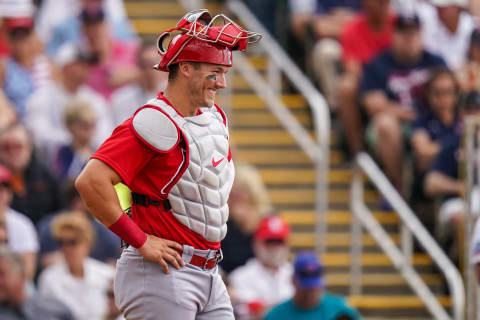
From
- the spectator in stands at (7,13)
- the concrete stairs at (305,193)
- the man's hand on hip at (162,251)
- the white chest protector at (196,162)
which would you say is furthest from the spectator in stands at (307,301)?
the spectator in stands at (7,13)

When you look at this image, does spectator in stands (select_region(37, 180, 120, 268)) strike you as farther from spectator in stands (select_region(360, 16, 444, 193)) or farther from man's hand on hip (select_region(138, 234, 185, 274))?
man's hand on hip (select_region(138, 234, 185, 274))

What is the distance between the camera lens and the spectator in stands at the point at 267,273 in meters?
9.00

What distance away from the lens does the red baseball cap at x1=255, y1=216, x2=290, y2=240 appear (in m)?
9.02

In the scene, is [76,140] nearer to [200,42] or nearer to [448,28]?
[448,28]

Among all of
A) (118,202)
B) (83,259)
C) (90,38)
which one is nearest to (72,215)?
(83,259)

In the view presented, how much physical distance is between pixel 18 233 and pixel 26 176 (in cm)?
57

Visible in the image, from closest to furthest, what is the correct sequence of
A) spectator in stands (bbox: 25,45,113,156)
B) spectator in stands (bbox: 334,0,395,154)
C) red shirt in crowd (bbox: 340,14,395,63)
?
1. spectator in stands (bbox: 25,45,113,156)
2. spectator in stands (bbox: 334,0,395,154)
3. red shirt in crowd (bbox: 340,14,395,63)

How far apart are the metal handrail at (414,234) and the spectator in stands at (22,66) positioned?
2.91m

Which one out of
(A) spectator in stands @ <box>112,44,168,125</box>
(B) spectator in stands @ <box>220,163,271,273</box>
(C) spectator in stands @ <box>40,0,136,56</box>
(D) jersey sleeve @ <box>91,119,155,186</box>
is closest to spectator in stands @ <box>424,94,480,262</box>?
(B) spectator in stands @ <box>220,163,271,273</box>

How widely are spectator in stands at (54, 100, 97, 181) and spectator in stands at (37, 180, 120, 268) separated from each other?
17.3 inches

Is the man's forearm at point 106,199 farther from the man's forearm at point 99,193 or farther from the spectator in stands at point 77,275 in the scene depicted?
the spectator in stands at point 77,275

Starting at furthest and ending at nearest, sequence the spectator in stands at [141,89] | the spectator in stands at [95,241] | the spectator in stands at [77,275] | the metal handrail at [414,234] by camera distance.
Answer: the spectator in stands at [141,89]
the metal handrail at [414,234]
the spectator in stands at [95,241]
the spectator in stands at [77,275]

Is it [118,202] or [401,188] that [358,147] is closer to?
[401,188]

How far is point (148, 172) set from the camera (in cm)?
472
